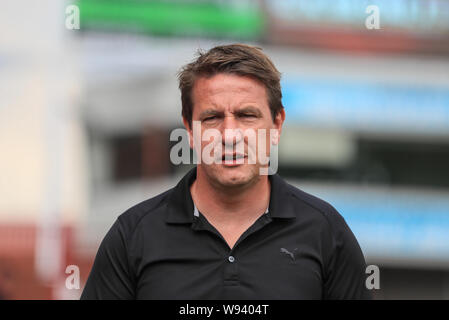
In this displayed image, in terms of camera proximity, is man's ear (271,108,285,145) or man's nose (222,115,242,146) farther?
man's ear (271,108,285,145)

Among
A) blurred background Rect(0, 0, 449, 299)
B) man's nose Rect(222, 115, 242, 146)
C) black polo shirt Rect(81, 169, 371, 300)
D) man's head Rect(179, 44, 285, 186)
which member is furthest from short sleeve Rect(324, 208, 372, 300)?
blurred background Rect(0, 0, 449, 299)

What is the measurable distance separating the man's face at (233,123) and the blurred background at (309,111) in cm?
1956

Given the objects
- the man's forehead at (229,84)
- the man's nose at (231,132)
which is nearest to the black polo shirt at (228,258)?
the man's nose at (231,132)

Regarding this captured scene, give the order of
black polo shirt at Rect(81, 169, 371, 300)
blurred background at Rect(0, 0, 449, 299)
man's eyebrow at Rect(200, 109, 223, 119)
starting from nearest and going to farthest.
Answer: black polo shirt at Rect(81, 169, 371, 300) < man's eyebrow at Rect(200, 109, 223, 119) < blurred background at Rect(0, 0, 449, 299)

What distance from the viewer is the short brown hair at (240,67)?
3.50m

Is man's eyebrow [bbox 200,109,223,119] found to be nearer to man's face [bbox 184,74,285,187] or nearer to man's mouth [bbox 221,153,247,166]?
man's face [bbox 184,74,285,187]

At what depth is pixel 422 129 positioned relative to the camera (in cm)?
2517

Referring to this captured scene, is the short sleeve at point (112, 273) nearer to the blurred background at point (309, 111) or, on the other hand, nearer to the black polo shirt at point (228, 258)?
the black polo shirt at point (228, 258)

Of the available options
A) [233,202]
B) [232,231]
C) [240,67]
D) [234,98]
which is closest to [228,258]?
[232,231]

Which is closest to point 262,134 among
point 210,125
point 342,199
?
point 210,125

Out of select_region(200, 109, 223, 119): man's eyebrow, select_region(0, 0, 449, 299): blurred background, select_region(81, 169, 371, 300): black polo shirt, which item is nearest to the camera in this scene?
select_region(81, 169, 371, 300): black polo shirt

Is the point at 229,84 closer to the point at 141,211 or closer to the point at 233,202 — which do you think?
the point at 233,202

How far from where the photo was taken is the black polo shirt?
3.38 meters
